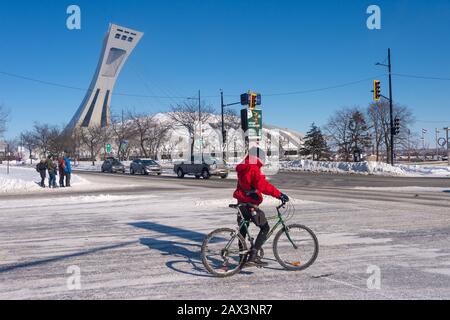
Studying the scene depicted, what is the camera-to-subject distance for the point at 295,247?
6262 mm

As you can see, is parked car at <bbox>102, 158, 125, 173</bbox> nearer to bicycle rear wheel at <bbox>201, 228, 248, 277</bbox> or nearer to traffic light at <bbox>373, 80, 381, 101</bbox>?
traffic light at <bbox>373, 80, 381, 101</bbox>

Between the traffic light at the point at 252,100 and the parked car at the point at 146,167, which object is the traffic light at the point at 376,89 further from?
the parked car at the point at 146,167

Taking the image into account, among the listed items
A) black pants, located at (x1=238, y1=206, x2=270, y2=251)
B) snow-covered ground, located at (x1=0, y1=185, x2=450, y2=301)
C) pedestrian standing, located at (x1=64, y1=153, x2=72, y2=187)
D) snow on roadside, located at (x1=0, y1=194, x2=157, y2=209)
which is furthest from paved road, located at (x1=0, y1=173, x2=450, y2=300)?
pedestrian standing, located at (x1=64, y1=153, x2=72, y2=187)

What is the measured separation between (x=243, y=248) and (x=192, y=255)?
1572 mm

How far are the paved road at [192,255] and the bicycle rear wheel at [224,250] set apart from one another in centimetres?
15

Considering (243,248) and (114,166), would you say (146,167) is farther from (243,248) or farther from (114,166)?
(243,248)

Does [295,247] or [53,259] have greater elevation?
[295,247]

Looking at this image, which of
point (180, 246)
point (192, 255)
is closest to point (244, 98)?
point (180, 246)

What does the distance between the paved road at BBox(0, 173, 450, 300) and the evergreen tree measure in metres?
53.4

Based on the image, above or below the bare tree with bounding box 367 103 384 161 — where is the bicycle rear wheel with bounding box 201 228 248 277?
below

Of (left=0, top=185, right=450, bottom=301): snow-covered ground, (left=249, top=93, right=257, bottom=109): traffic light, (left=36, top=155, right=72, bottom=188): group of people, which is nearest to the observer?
(left=0, top=185, right=450, bottom=301): snow-covered ground

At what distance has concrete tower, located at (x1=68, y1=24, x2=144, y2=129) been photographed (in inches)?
4176
